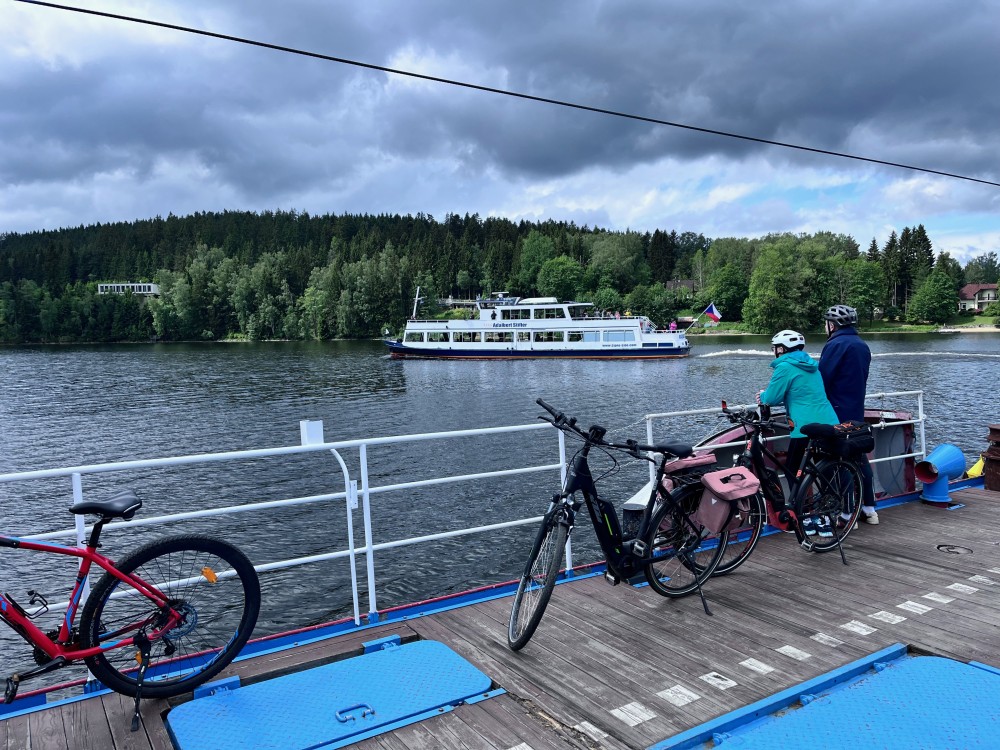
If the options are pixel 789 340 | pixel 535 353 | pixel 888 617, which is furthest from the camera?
pixel 535 353

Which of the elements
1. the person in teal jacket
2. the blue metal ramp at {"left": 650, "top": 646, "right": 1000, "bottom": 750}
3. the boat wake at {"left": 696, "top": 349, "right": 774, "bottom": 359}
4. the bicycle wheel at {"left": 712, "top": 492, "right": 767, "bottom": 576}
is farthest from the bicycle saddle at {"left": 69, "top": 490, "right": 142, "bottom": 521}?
the boat wake at {"left": 696, "top": 349, "right": 774, "bottom": 359}

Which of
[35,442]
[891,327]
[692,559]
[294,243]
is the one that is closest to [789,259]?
[891,327]

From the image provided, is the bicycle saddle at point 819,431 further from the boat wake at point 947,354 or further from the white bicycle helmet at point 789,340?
the boat wake at point 947,354

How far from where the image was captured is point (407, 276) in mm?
102250

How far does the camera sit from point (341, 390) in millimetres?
35031

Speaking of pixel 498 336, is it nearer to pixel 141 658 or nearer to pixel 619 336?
pixel 619 336

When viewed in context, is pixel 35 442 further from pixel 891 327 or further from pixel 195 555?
pixel 891 327

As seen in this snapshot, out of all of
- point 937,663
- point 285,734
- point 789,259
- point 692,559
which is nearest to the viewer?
point 285,734

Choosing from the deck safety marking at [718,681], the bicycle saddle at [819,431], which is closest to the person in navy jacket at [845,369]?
the bicycle saddle at [819,431]

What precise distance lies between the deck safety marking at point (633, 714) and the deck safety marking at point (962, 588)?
8.36ft

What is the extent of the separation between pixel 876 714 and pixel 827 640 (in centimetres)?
75

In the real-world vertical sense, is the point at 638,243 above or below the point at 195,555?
Result: above

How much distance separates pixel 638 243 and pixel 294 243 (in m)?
69.1

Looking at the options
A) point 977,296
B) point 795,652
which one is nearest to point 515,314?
point 795,652
